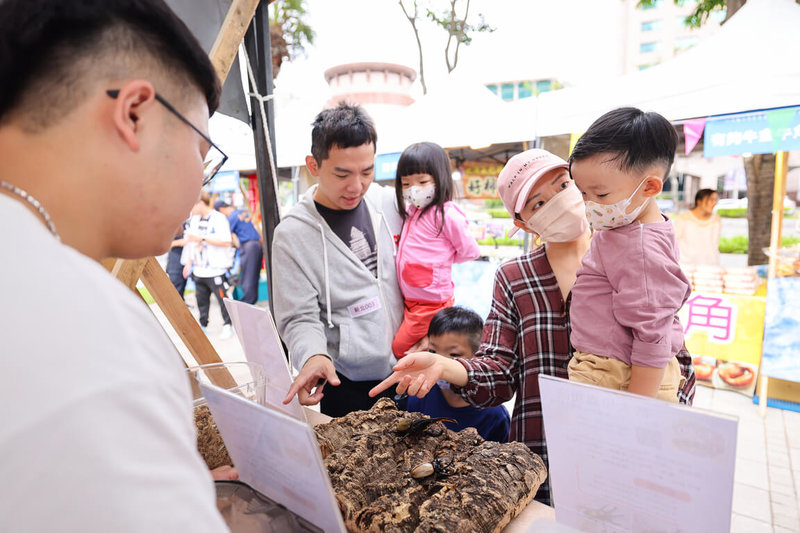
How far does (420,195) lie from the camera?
2.46 metres

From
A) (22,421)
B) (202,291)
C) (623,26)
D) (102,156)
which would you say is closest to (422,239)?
(102,156)

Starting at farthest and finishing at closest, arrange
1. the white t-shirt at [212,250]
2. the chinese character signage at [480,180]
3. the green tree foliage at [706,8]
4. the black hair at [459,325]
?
the chinese character signage at [480,180] < the white t-shirt at [212,250] < the green tree foliage at [706,8] < the black hair at [459,325]

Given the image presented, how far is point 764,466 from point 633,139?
3149 millimetres

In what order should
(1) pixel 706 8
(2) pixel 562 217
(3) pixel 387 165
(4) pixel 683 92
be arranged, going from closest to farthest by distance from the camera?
(2) pixel 562 217, (4) pixel 683 92, (3) pixel 387 165, (1) pixel 706 8

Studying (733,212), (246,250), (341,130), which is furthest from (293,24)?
(733,212)

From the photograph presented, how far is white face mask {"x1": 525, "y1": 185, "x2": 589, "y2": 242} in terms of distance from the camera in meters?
1.24

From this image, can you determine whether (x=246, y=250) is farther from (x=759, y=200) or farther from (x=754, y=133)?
(x=759, y=200)

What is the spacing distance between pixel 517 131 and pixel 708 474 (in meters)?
4.03

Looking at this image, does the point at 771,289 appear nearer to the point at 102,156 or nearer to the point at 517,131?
the point at 517,131

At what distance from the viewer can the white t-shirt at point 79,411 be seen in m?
0.32

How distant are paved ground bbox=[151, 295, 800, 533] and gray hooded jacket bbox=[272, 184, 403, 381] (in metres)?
1.51

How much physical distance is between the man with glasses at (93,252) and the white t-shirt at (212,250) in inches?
221

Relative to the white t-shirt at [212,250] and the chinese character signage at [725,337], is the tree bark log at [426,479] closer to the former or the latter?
the chinese character signage at [725,337]

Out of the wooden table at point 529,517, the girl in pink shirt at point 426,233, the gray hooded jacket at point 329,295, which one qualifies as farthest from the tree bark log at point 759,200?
the wooden table at point 529,517
